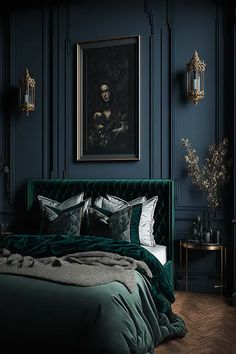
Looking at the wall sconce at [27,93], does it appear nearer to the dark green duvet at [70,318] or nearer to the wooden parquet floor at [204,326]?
the wooden parquet floor at [204,326]

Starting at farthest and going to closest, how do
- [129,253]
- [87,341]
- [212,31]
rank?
1. [212,31]
2. [129,253]
3. [87,341]

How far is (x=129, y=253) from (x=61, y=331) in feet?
3.16

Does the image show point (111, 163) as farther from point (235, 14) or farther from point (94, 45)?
point (235, 14)

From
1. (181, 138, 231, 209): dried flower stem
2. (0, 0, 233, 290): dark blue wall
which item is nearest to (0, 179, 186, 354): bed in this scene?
(181, 138, 231, 209): dried flower stem

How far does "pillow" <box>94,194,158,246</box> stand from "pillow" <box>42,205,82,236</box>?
1.06 ft

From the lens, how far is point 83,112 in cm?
507

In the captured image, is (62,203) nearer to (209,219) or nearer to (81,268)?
(209,219)

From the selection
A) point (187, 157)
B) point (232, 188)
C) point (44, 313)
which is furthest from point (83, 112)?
point (44, 313)

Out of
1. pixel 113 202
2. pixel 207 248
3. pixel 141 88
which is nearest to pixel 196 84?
pixel 141 88

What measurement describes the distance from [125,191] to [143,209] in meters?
0.48

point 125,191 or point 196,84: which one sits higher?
point 196,84

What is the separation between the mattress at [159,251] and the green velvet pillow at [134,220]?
157 mm

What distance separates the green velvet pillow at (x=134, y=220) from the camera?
13.2 ft

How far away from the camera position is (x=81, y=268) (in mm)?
2727
